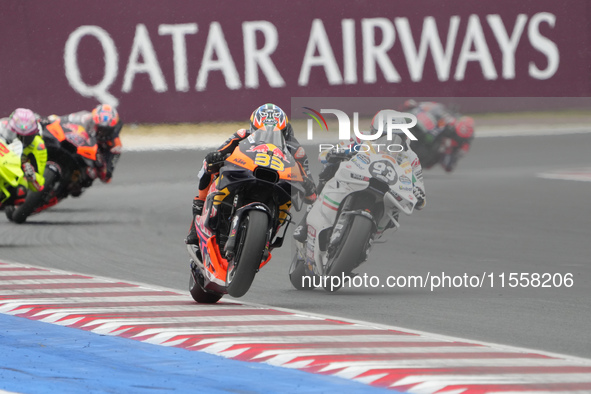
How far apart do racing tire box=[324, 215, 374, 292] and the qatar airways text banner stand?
12.1 metres

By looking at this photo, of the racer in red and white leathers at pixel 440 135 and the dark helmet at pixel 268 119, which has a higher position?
the dark helmet at pixel 268 119

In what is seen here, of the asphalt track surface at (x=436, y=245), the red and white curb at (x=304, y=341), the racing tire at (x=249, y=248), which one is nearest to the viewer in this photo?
the red and white curb at (x=304, y=341)

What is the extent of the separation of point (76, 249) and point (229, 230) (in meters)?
4.23

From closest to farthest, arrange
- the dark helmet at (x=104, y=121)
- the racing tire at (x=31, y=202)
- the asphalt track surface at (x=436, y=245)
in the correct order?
the asphalt track surface at (x=436, y=245), the racing tire at (x=31, y=202), the dark helmet at (x=104, y=121)

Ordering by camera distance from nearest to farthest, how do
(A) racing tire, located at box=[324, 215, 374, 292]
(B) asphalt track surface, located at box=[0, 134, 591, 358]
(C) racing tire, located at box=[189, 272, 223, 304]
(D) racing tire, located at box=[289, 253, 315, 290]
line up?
(B) asphalt track surface, located at box=[0, 134, 591, 358] → (C) racing tire, located at box=[189, 272, 223, 304] → (A) racing tire, located at box=[324, 215, 374, 292] → (D) racing tire, located at box=[289, 253, 315, 290]

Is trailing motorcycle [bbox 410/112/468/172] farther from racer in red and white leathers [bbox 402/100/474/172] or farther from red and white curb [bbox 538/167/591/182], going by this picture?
red and white curb [bbox 538/167/591/182]

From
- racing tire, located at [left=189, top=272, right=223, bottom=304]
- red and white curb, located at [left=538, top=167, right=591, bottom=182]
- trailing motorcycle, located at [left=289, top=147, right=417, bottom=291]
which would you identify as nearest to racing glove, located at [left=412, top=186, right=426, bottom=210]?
trailing motorcycle, located at [left=289, top=147, right=417, bottom=291]

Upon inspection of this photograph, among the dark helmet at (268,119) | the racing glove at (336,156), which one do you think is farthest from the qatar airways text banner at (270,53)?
the dark helmet at (268,119)

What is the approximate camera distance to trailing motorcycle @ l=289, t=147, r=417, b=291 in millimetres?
8680

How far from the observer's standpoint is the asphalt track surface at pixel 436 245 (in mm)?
7914

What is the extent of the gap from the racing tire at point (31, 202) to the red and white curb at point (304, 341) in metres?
4.83

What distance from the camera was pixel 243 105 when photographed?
2162 cm

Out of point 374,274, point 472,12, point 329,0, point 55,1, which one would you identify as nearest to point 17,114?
point 374,274

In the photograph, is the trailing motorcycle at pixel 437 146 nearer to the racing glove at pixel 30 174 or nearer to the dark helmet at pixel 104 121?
the dark helmet at pixel 104 121
